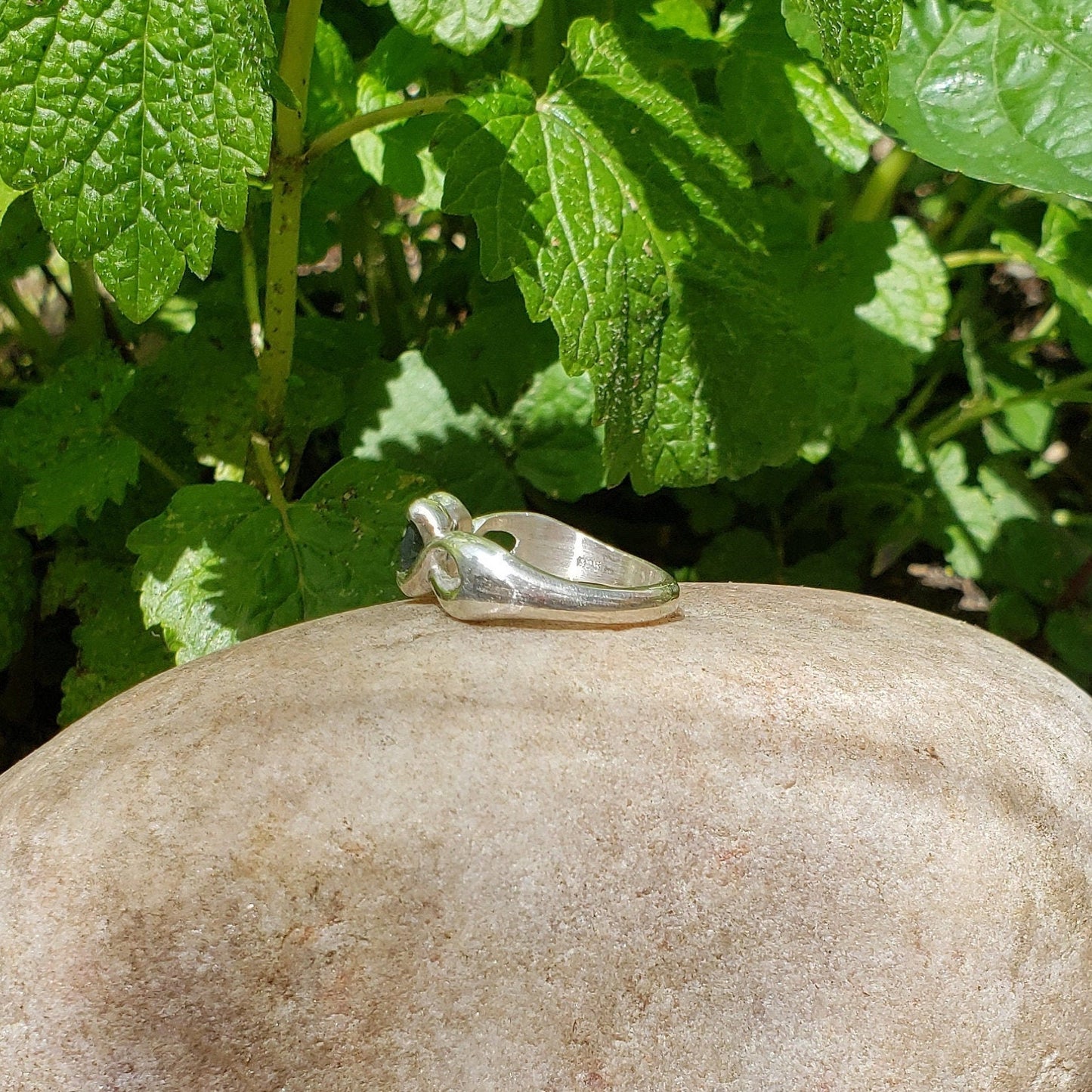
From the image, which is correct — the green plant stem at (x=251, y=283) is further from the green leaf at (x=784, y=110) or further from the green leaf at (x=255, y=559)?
the green leaf at (x=784, y=110)

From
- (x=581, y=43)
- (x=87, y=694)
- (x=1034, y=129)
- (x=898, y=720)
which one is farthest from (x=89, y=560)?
(x=1034, y=129)

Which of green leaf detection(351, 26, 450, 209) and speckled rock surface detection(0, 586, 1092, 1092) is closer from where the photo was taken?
speckled rock surface detection(0, 586, 1092, 1092)

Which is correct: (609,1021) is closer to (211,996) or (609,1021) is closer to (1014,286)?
(211,996)

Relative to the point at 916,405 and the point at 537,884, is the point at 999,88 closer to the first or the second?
the point at 916,405

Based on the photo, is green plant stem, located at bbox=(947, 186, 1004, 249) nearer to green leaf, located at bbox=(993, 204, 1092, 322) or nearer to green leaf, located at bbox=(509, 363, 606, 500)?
green leaf, located at bbox=(993, 204, 1092, 322)

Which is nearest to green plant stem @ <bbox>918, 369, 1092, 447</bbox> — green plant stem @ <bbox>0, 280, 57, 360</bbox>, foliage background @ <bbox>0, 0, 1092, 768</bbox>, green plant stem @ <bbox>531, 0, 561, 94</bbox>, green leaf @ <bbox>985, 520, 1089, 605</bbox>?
foliage background @ <bbox>0, 0, 1092, 768</bbox>

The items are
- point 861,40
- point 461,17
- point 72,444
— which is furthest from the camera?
point 72,444

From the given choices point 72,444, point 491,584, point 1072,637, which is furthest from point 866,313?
point 72,444

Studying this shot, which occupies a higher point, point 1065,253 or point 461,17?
point 461,17
